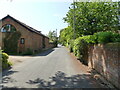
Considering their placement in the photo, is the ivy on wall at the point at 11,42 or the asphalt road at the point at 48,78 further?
the ivy on wall at the point at 11,42

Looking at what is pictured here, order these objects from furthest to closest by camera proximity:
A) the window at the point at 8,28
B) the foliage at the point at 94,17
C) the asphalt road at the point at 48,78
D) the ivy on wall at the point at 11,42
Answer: the window at the point at 8,28 < the ivy on wall at the point at 11,42 < the foliage at the point at 94,17 < the asphalt road at the point at 48,78

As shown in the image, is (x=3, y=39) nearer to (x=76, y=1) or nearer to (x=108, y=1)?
(x=76, y=1)

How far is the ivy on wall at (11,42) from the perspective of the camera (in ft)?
72.9

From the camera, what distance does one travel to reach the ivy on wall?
72.9 ft

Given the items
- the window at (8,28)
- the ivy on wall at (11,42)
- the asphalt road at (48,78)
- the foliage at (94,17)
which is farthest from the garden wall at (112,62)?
the window at (8,28)

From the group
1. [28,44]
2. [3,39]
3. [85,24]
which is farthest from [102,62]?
[3,39]

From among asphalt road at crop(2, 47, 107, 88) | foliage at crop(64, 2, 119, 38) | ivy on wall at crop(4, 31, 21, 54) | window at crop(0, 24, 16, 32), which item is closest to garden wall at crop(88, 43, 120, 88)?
asphalt road at crop(2, 47, 107, 88)

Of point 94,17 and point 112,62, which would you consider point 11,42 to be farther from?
point 112,62

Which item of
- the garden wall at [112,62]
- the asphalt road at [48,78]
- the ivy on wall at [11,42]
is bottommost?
the asphalt road at [48,78]

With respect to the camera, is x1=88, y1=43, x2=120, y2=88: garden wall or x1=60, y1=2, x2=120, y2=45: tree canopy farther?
x1=60, y1=2, x2=120, y2=45: tree canopy

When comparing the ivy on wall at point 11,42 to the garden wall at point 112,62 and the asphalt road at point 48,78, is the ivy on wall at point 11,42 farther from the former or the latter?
the garden wall at point 112,62

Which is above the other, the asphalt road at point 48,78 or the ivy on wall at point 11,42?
the ivy on wall at point 11,42

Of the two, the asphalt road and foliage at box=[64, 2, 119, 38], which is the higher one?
foliage at box=[64, 2, 119, 38]

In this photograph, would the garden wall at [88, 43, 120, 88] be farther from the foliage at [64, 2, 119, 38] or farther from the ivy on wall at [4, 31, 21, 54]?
the ivy on wall at [4, 31, 21, 54]
